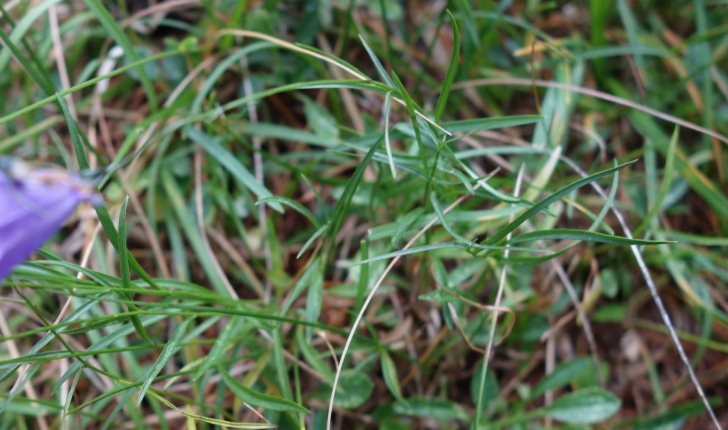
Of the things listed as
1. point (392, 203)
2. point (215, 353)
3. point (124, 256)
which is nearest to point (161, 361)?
point (215, 353)

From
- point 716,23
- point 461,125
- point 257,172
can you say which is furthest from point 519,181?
point 716,23

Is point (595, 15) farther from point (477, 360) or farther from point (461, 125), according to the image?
point (477, 360)

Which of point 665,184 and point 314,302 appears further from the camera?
point 665,184

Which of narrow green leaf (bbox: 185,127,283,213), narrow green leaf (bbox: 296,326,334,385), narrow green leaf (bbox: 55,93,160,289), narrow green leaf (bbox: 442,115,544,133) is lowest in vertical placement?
narrow green leaf (bbox: 296,326,334,385)

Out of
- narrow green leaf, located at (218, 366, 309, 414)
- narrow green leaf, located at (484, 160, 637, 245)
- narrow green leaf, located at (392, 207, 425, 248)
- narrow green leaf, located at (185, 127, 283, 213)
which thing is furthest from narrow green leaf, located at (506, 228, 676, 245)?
narrow green leaf, located at (185, 127, 283, 213)

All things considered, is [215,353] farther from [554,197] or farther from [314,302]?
Result: [554,197]

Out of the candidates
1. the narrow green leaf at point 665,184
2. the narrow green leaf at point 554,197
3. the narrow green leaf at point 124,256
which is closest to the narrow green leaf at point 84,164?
the narrow green leaf at point 124,256

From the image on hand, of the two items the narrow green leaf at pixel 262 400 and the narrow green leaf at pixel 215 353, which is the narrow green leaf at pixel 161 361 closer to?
the narrow green leaf at pixel 215 353

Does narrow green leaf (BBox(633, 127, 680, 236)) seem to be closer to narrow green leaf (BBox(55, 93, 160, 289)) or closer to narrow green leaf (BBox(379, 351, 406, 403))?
narrow green leaf (BBox(379, 351, 406, 403))
